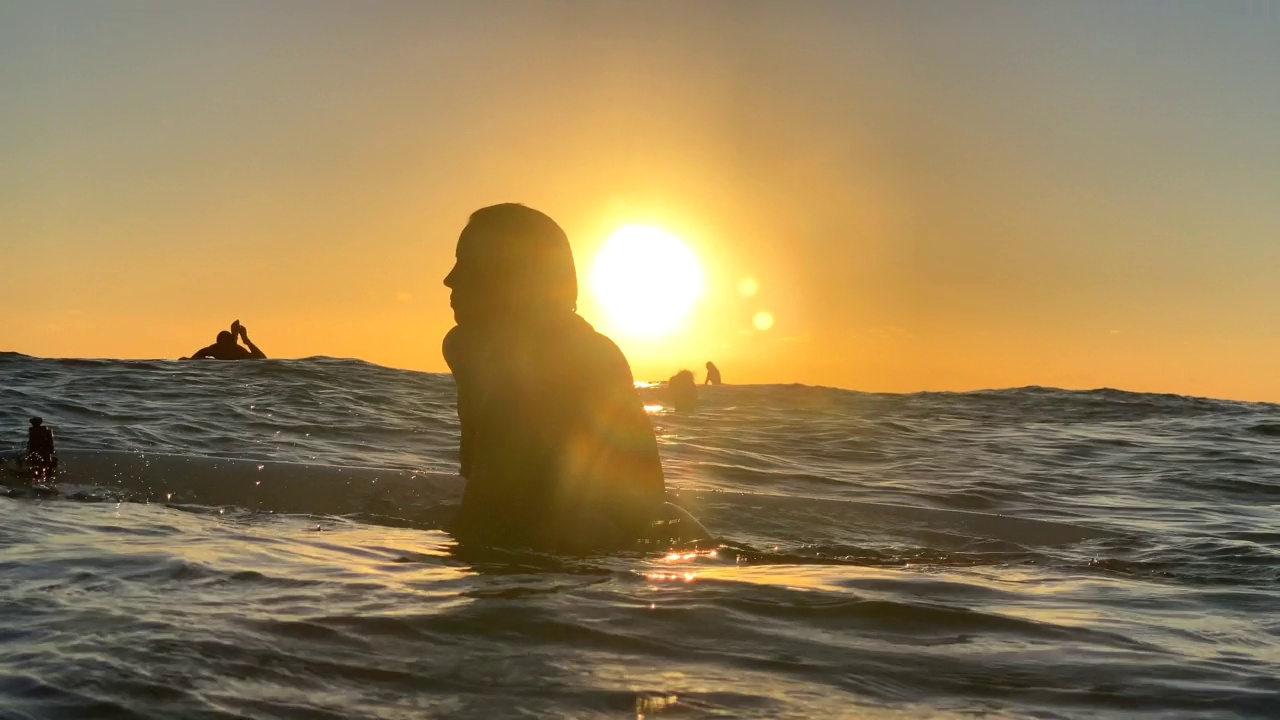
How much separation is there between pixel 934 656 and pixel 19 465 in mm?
7923

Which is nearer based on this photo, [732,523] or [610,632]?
[610,632]

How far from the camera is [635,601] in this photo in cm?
397

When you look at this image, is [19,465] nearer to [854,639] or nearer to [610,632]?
[610,632]

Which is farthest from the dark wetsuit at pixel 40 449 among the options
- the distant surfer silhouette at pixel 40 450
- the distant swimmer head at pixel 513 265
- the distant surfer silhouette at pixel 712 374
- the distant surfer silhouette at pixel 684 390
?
the distant surfer silhouette at pixel 712 374

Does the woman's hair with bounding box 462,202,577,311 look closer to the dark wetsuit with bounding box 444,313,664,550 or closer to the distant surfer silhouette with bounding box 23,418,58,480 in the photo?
the dark wetsuit with bounding box 444,313,664,550

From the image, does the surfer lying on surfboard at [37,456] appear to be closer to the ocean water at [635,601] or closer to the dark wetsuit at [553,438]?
the ocean water at [635,601]

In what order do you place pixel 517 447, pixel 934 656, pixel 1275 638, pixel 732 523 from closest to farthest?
1. pixel 934 656
2. pixel 1275 638
3. pixel 517 447
4. pixel 732 523

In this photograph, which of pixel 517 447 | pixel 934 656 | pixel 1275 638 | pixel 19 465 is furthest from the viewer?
pixel 19 465

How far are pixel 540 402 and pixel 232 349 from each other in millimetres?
22461

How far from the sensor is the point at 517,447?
209 inches

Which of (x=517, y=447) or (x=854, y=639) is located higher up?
(x=517, y=447)

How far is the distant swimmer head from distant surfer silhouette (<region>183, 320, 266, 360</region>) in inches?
844

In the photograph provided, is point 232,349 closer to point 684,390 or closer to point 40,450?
point 684,390

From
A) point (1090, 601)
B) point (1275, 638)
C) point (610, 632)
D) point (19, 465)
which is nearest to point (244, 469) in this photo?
point (19, 465)
